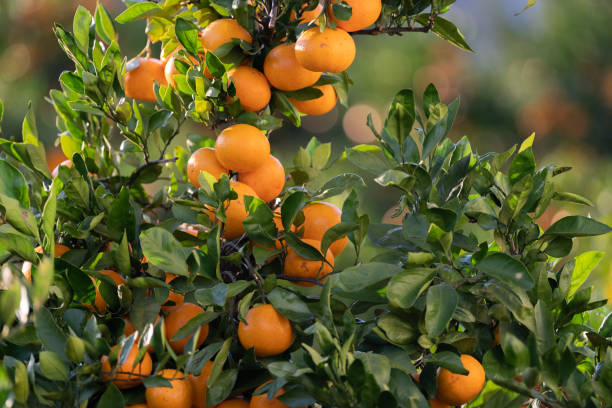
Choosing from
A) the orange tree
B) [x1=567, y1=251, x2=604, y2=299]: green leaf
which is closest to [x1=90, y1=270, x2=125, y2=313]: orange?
the orange tree

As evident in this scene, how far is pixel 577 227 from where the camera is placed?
0.43 m

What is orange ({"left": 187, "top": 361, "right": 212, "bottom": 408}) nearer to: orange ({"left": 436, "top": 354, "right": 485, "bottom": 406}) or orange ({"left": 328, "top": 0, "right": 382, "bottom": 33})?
orange ({"left": 436, "top": 354, "right": 485, "bottom": 406})

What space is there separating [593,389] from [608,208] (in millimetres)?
1039

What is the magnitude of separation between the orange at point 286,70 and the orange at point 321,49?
0.06ft

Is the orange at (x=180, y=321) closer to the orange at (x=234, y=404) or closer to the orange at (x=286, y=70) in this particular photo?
the orange at (x=234, y=404)

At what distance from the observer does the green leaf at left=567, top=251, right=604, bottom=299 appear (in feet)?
1.65

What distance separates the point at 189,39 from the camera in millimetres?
516

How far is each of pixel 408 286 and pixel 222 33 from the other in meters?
0.25

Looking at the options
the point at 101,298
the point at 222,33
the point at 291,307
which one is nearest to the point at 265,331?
the point at 291,307

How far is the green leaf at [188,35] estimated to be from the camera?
0.50 meters

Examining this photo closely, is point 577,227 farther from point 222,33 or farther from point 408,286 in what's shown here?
point 222,33

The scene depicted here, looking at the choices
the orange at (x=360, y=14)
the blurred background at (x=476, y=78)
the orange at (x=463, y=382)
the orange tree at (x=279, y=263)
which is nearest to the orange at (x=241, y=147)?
the orange tree at (x=279, y=263)

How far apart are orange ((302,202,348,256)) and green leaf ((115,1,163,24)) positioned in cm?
21

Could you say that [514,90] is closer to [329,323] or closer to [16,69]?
[16,69]
